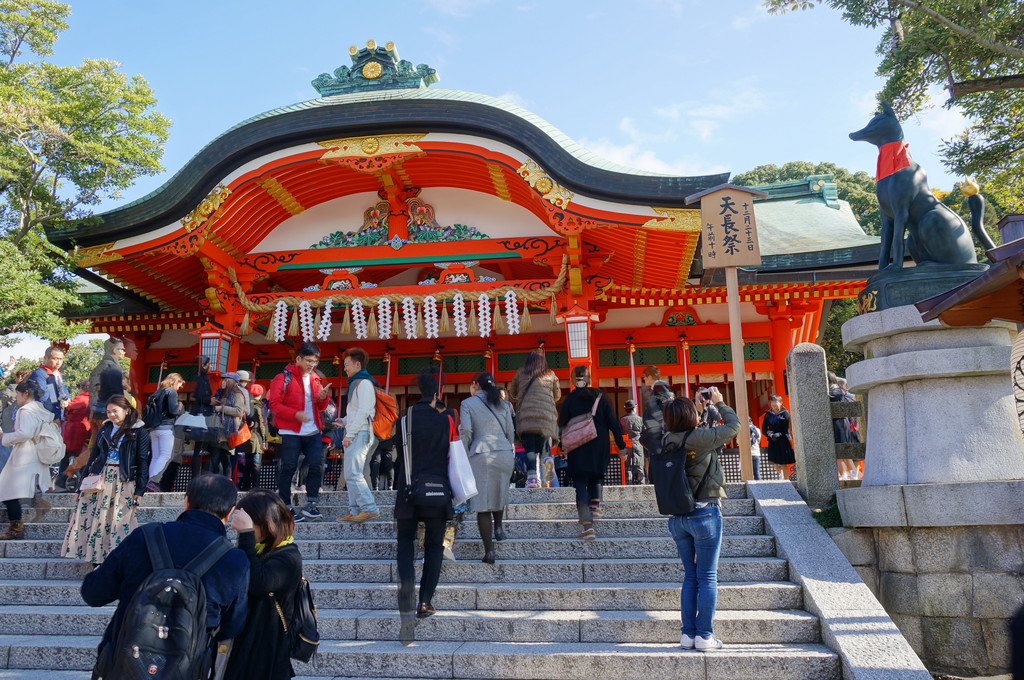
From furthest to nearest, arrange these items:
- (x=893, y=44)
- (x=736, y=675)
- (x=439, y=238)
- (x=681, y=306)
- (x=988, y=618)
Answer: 1. (x=681, y=306)
2. (x=439, y=238)
3. (x=893, y=44)
4. (x=988, y=618)
5. (x=736, y=675)

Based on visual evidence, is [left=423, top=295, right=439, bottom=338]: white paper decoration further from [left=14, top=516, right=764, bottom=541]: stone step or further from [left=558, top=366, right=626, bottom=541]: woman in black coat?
[left=558, top=366, right=626, bottom=541]: woman in black coat

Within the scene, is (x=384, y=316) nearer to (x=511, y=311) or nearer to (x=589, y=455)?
(x=511, y=311)

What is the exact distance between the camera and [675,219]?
9211 millimetres

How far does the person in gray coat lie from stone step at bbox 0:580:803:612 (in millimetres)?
419

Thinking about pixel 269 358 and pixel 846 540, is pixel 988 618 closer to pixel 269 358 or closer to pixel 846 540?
pixel 846 540

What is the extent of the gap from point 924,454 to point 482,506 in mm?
3185

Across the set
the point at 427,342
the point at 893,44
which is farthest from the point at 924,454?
the point at 427,342

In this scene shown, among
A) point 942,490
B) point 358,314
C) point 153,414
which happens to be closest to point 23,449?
point 153,414

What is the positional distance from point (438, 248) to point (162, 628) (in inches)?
346

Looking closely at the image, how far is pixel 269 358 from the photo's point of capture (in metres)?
13.4

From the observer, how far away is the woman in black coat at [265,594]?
9.07 ft

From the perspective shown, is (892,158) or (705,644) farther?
(892,158)

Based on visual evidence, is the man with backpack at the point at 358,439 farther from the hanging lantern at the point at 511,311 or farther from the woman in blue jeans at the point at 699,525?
the hanging lantern at the point at 511,311

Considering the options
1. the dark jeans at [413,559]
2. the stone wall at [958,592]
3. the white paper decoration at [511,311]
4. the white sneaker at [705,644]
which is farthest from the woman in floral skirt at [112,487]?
the stone wall at [958,592]
